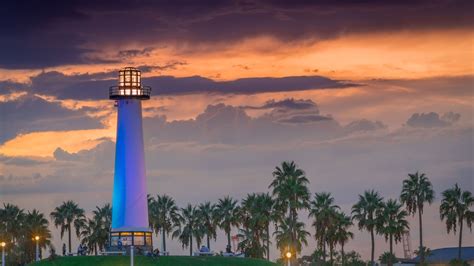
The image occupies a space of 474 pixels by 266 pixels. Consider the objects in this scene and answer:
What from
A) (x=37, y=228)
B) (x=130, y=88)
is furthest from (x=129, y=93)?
(x=37, y=228)

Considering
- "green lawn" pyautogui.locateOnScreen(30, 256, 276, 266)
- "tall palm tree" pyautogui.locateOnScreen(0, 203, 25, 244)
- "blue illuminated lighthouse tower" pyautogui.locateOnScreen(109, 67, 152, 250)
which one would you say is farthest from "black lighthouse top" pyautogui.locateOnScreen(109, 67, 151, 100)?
"tall palm tree" pyautogui.locateOnScreen(0, 203, 25, 244)

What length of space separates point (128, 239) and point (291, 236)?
30.1m

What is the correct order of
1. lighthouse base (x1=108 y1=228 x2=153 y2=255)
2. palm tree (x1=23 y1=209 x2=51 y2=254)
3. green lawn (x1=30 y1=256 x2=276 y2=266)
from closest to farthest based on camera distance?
green lawn (x1=30 y1=256 x2=276 y2=266) < lighthouse base (x1=108 y1=228 x2=153 y2=255) < palm tree (x1=23 y1=209 x2=51 y2=254)

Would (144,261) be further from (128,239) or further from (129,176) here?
(129,176)

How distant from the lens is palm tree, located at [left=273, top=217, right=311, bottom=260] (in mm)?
160875

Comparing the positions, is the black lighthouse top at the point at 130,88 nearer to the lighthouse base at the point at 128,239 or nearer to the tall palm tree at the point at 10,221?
the lighthouse base at the point at 128,239

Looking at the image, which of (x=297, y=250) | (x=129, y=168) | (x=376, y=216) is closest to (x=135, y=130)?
(x=129, y=168)

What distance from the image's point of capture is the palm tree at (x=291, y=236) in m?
161

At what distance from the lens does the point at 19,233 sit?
185375 mm

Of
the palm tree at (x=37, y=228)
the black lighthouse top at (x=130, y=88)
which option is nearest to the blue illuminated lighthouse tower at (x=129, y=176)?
the black lighthouse top at (x=130, y=88)

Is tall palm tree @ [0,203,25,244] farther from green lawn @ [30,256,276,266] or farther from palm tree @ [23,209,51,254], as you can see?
green lawn @ [30,256,276,266]

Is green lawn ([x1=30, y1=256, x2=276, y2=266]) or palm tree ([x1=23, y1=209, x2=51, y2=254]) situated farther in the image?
palm tree ([x1=23, y1=209, x2=51, y2=254])

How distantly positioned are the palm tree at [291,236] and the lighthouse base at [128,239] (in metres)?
27.8

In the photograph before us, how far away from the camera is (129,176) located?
451ft
